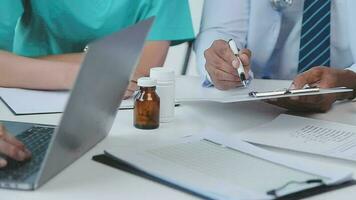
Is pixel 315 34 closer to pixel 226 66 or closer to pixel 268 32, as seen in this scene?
pixel 268 32

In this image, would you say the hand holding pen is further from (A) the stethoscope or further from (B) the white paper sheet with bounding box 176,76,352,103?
(A) the stethoscope

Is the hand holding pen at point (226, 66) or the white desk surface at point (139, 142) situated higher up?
the hand holding pen at point (226, 66)

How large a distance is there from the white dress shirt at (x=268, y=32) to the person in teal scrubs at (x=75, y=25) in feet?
0.46

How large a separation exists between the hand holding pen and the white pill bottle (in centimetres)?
27

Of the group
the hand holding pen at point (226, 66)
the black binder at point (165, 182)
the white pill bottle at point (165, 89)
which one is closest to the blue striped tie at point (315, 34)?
the hand holding pen at point (226, 66)

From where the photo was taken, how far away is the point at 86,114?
29.0 inches

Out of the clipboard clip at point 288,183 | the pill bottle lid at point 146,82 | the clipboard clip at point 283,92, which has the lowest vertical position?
the clipboard clip at point 288,183

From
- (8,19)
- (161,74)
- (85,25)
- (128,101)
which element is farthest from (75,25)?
(161,74)

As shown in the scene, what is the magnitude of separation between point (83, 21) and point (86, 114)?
0.81 meters

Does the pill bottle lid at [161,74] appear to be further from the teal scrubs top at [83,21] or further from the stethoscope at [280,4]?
the stethoscope at [280,4]

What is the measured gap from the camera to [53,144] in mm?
647

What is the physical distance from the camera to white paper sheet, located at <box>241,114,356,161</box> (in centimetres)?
87

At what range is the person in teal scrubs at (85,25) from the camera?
148 centimetres

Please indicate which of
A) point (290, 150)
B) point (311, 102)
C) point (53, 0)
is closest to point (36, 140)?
point (290, 150)
